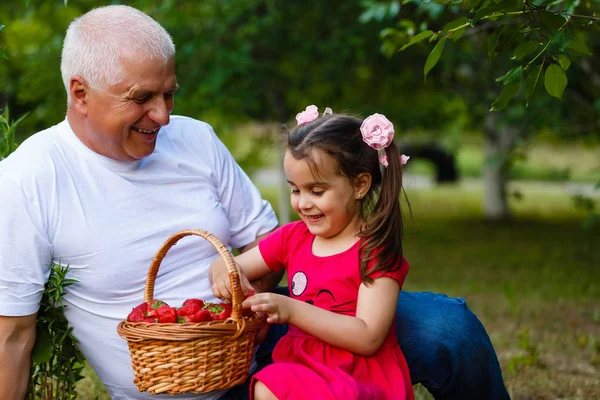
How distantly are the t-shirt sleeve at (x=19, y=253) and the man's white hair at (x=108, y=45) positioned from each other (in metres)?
0.44

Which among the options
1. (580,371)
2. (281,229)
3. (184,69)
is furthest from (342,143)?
(184,69)

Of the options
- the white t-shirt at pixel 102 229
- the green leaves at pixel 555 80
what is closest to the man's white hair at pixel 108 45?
the white t-shirt at pixel 102 229

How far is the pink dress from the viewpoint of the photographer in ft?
8.14

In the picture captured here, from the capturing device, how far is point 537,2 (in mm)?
3715

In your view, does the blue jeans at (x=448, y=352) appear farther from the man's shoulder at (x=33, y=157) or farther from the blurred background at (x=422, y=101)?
the man's shoulder at (x=33, y=157)

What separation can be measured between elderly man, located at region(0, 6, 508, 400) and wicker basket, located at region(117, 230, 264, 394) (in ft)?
1.09

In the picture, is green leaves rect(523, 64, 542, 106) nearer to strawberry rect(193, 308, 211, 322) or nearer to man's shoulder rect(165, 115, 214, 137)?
strawberry rect(193, 308, 211, 322)

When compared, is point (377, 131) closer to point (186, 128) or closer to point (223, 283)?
point (223, 283)

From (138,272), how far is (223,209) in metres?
0.53

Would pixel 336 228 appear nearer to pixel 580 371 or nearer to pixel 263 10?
pixel 580 371

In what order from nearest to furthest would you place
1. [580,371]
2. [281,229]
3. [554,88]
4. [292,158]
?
[554,88], [292,158], [281,229], [580,371]

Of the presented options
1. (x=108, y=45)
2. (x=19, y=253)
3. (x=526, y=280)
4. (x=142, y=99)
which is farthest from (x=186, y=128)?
(x=526, y=280)

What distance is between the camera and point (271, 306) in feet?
8.17

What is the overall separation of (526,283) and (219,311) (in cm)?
567
